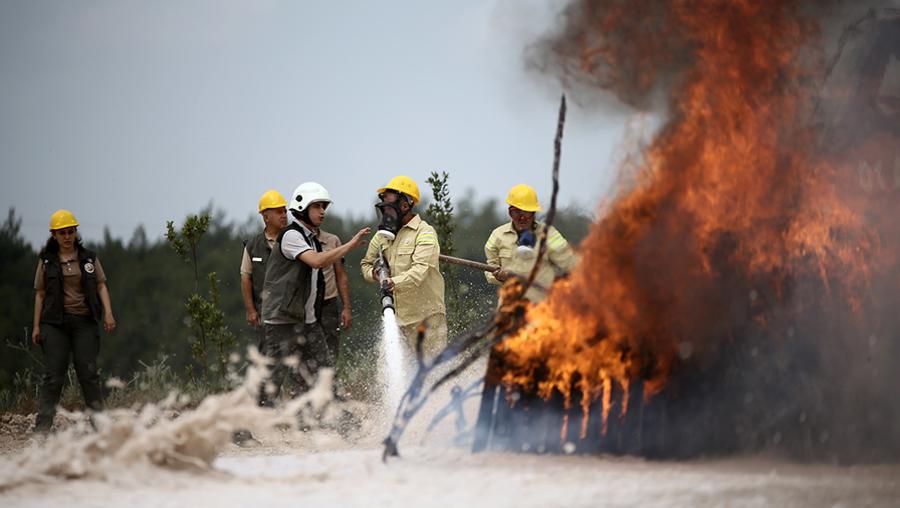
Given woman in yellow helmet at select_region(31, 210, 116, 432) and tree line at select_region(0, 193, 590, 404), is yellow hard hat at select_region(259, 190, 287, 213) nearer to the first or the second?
woman in yellow helmet at select_region(31, 210, 116, 432)

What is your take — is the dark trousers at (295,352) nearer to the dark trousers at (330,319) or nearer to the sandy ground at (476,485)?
the dark trousers at (330,319)

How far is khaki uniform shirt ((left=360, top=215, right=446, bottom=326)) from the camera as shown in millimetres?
11078

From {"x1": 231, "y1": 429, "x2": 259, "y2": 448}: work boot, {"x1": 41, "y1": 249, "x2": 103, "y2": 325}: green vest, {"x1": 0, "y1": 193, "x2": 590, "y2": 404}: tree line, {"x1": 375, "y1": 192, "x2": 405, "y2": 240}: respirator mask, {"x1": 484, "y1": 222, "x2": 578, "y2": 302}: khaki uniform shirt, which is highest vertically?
{"x1": 0, "y1": 193, "x2": 590, "y2": 404}: tree line

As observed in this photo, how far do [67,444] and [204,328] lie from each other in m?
7.32

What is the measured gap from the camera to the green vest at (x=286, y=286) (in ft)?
33.4

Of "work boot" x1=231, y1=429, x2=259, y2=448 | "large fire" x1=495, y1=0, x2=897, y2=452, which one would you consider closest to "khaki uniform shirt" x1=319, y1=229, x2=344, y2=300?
"work boot" x1=231, y1=429, x2=259, y2=448

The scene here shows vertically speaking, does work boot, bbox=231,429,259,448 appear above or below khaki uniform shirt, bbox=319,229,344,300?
below

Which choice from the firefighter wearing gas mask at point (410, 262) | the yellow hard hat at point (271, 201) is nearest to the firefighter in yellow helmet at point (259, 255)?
the yellow hard hat at point (271, 201)

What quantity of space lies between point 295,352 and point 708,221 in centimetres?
445

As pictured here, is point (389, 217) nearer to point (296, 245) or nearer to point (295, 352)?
point (296, 245)

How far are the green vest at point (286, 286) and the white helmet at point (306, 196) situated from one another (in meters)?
0.17

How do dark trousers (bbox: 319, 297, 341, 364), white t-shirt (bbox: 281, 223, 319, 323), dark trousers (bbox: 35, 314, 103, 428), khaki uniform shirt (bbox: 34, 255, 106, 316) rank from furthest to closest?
dark trousers (bbox: 319, 297, 341, 364) < khaki uniform shirt (bbox: 34, 255, 106, 316) < dark trousers (bbox: 35, 314, 103, 428) < white t-shirt (bbox: 281, 223, 319, 323)

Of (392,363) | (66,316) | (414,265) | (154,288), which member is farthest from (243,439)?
(154,288)

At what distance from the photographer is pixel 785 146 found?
24.1 feet
